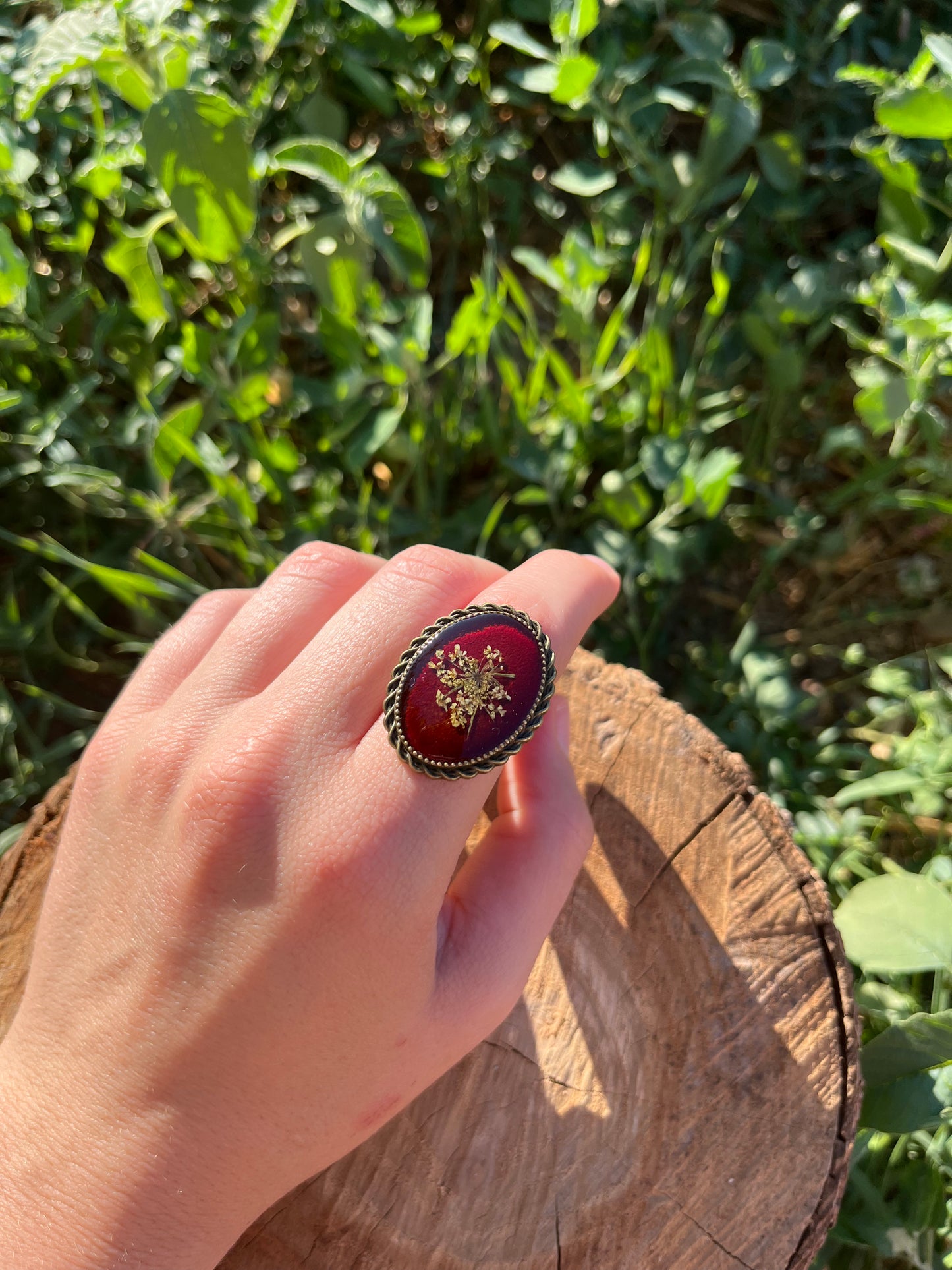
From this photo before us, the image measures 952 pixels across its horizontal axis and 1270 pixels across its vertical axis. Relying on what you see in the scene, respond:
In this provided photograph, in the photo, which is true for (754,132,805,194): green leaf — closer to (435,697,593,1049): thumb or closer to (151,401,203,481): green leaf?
(151,401,203,481): green leaf

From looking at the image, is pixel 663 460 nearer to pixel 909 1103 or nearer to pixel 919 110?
pixel 919 110

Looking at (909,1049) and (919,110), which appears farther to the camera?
(919,110)

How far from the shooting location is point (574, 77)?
3.87 feet

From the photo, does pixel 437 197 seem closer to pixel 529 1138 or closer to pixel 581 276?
pixel 581 276

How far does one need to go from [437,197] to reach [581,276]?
531 millimetres

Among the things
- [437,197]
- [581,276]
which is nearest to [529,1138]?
[581,276]

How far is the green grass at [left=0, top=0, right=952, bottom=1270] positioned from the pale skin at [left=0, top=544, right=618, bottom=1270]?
476 mm

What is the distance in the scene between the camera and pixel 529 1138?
2.92 ft

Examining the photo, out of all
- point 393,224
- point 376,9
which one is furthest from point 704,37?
point 393,224

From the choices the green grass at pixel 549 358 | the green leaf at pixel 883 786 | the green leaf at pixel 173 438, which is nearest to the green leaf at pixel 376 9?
the green grass at pixel 549 358

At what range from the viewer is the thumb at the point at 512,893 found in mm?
768

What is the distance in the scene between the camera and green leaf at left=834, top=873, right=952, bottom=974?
957 millimetres

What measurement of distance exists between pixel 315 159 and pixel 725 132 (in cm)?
60

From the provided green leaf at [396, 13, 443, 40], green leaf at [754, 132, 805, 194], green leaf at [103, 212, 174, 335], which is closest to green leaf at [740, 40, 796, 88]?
green leaf at [754, 132, 805, 194]
